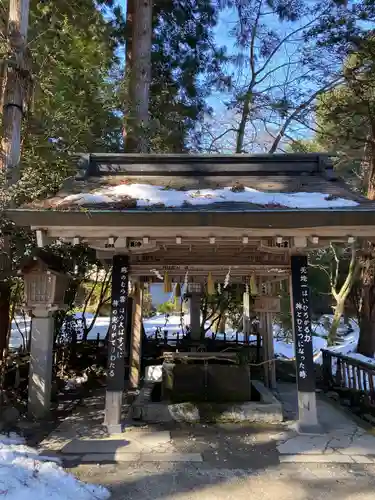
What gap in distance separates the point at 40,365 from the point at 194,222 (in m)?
3.65

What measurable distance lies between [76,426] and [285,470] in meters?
3.28

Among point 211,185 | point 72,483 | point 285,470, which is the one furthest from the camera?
point 211,185

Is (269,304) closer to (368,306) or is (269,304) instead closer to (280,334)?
(368,306)

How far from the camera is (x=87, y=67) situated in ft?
32.2

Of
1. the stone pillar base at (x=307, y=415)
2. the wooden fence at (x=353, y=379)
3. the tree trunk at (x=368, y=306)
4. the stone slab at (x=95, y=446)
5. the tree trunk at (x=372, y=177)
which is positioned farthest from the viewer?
the tree trunk at (x=372, y=177)

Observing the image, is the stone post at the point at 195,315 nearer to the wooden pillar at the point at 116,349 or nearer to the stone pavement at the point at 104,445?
the wooden pillar at the point at 116,349

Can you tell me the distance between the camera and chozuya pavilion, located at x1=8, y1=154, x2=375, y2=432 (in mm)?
5305

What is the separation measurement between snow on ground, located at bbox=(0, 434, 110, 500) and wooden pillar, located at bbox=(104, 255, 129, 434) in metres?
1.76

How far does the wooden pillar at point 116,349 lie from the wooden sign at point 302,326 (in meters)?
2.67

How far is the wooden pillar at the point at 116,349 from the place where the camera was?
5.96 m

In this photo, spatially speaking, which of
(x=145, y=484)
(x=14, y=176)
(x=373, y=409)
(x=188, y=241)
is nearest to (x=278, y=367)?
(x=373, y=409)

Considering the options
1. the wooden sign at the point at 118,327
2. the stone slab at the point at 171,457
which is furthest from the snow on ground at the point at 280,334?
the stone slab at the point at 171,457

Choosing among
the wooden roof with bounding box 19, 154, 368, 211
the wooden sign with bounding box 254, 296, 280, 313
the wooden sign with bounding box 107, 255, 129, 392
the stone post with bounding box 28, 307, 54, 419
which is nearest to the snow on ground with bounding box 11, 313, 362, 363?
the wooden sign with bounding box 254, 296, 280, 313

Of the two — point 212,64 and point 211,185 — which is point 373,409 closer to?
point 211,185
